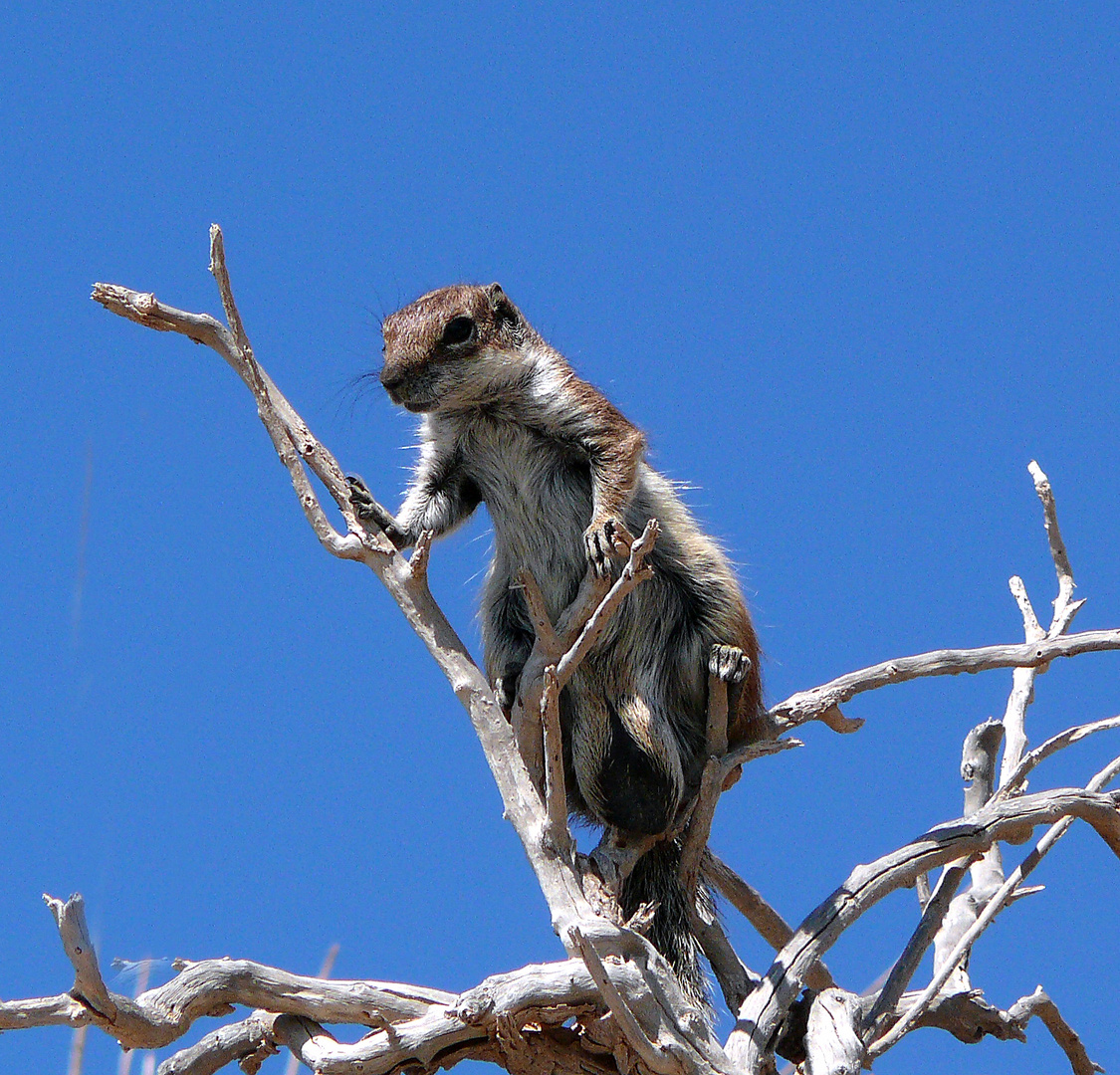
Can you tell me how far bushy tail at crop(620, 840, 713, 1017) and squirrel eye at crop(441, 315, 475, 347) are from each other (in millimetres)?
2680

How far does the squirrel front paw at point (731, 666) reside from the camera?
6.48 m

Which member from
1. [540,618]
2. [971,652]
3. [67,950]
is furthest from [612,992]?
[971,652]

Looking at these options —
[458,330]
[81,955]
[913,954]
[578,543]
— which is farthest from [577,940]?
[458,330]

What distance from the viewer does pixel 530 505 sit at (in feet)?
22.5

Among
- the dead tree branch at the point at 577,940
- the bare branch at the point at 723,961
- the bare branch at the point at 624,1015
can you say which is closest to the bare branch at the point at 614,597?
the dead tree branch at the point at 577,940

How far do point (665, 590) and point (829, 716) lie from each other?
1086 millimetres

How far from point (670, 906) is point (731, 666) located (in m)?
1.15

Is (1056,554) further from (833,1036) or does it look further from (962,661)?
(833,1036)

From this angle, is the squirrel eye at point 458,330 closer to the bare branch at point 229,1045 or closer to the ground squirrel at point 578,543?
the ground squirrel at point 578,543

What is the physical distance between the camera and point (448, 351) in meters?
6.80

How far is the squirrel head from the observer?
676cm

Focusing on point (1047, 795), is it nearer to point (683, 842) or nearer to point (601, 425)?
point (683, 842)

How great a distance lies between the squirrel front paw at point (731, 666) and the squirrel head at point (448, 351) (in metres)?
1.78

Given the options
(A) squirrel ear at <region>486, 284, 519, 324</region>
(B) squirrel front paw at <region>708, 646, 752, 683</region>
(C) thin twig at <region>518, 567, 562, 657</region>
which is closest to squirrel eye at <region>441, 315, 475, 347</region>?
(A) squirrel ear at <region>486, 284, 519, 324</region>
